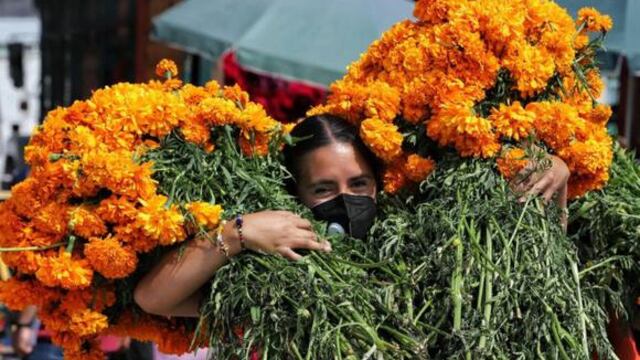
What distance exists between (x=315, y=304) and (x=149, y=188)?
634 mm

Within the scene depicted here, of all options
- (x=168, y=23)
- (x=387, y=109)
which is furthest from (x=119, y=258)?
(x=168, y=23)

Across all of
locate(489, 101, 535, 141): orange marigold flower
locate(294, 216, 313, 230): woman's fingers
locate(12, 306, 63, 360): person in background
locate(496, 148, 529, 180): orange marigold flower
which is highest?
locate(489, 101, 535, 141): orange marigold flower

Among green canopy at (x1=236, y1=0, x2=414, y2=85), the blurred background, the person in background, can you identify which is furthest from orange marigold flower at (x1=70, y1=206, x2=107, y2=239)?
green canopy at (x1=236, y1=0, x2=414, y2=85)

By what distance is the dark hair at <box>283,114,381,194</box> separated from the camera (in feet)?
12.3

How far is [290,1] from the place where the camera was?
862cm

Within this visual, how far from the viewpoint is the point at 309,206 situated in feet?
12.1

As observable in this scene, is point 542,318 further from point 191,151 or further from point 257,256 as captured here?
point 191,151

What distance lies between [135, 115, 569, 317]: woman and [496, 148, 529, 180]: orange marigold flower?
45mm

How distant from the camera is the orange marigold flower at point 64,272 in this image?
3389mm

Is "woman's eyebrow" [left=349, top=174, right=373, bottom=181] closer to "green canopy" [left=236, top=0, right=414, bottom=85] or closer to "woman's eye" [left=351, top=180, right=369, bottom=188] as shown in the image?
"woman's eye" [left=351, top=180, right=369, bottom=188]

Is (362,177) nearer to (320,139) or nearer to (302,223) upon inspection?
(320,139)

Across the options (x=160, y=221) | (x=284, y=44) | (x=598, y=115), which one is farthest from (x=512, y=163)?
(x=284, y=44)

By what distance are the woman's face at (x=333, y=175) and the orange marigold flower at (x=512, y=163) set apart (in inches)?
17.4

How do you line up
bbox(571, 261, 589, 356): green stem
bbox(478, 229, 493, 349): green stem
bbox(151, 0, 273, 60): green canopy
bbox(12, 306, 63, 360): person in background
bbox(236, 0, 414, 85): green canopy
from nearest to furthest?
bbox(478, 229, 493, 349): green stem, bbox(571, 261, 589, 356): green stem, bbox(12, 306, 63, 360): person in background, bbox(236, 0, 414, 85): green canopy, bbox(151, 0, 273, 60): green canopy
